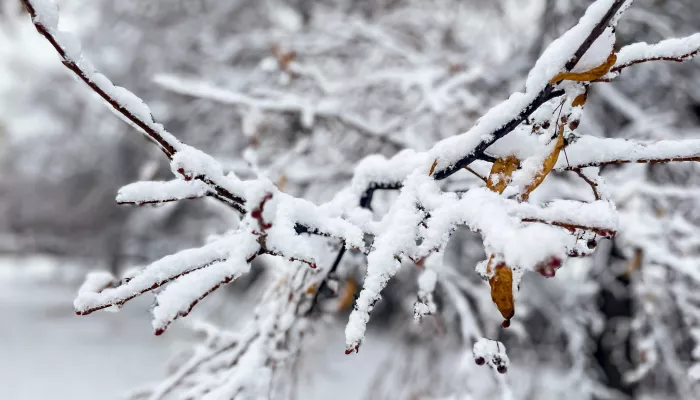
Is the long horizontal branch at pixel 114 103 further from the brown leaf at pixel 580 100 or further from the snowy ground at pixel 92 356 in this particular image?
the snowy ground at pixel 92 356

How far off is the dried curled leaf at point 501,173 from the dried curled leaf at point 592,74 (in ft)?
0.40

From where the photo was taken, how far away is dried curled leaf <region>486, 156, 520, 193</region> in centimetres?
59

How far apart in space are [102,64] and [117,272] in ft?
12.2

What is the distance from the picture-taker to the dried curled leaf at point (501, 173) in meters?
0.59

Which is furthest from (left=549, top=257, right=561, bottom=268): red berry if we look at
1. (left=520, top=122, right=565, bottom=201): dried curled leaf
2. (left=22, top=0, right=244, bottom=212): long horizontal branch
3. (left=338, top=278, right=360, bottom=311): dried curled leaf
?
(left=338, top=278, right=360, bottom=311): dried curled leaf

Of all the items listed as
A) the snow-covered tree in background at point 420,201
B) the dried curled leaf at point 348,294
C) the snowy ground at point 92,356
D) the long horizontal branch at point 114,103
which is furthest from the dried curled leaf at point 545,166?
the snowy ground at point 92,356

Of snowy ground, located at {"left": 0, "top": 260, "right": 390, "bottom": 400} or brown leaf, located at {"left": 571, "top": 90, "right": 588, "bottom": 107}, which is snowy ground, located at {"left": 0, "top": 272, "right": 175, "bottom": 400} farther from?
brown leaf, located at {"left": 571, "top": 90, "right": 588, "bottom": 107}

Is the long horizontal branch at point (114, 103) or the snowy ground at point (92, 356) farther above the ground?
the snowy ground at point (92, 356)

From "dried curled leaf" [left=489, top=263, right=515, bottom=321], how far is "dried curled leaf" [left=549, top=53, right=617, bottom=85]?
0.24m

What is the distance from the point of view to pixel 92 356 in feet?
20.7

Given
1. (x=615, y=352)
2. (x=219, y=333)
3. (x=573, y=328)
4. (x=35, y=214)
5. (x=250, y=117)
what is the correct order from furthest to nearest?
(x=35, y=214) < (x=615, y=352) < (x=573, y=328) < (x=250, y=117) < (x=219, y=333)

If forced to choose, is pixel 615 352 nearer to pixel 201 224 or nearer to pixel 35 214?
pixel 201 224

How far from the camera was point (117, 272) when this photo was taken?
7.92 m

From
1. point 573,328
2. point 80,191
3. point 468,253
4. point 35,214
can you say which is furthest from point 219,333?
point 35,214
